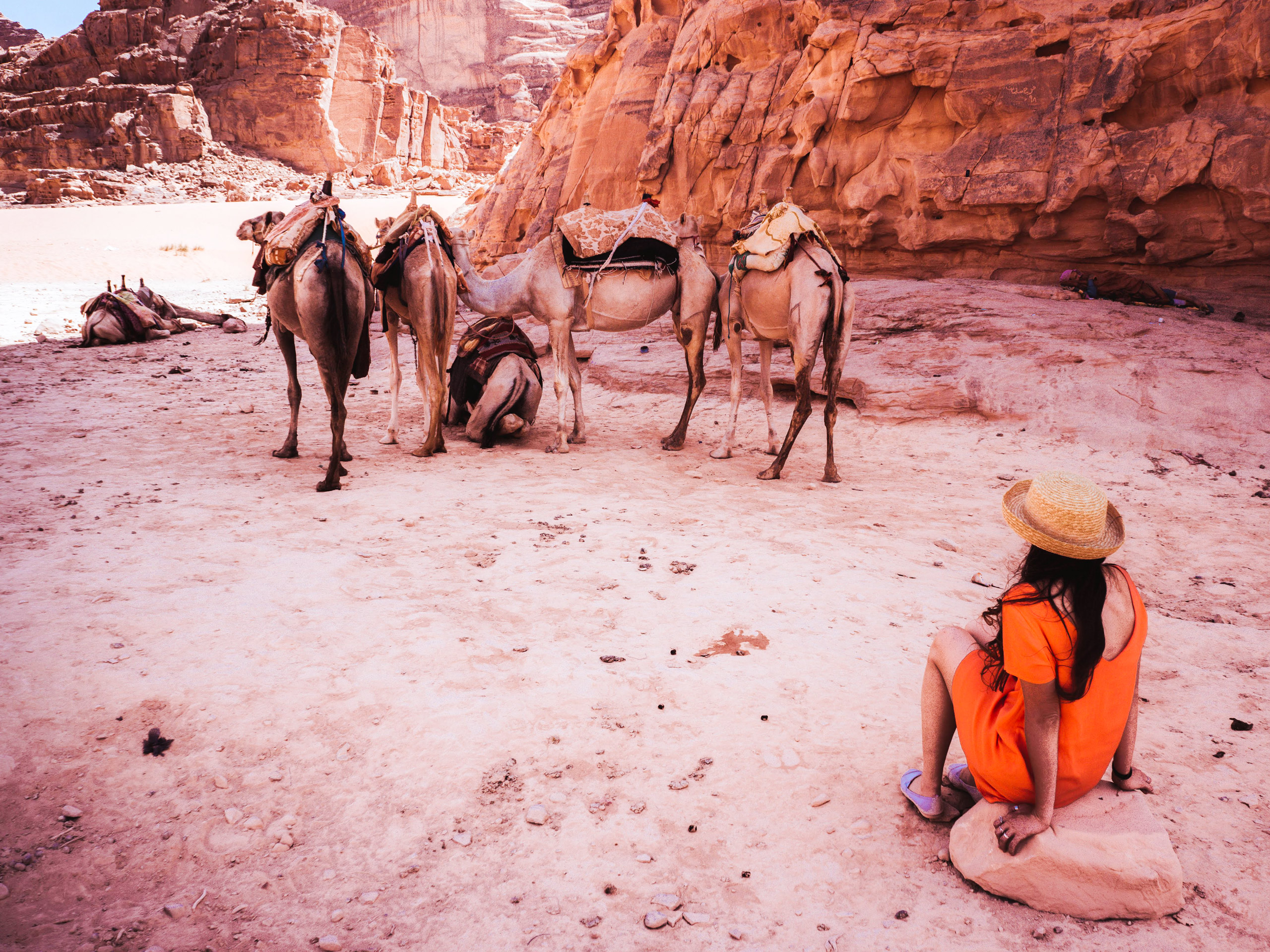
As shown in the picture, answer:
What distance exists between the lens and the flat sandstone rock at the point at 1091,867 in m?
1.97

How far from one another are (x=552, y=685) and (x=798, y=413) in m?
4.06

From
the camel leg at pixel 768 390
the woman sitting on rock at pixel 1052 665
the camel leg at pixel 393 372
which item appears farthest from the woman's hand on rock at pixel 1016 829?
the camel leg at pixel 393 372

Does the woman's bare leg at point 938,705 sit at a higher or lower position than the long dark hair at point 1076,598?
lower

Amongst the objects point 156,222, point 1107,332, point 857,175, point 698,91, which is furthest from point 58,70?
point 1107,332

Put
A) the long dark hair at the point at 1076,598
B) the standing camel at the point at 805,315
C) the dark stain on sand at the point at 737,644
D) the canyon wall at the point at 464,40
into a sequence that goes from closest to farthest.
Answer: the long dark hair at the point at 1076,598, the dark stain on sand at the point at 737,644, the standing camel at the point at 805,315, the canyon wall at the point at 464,40

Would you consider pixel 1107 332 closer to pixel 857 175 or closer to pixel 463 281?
pixel 857 175

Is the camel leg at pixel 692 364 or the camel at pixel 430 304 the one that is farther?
the camel leg at pixel 692 364

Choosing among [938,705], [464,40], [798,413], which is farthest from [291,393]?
[464,40]

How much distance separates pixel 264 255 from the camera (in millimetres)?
6098

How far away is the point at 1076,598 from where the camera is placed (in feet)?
6.39

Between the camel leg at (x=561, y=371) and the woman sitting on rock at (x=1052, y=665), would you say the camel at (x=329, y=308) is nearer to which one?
the camel leg at (x=561, y=371)

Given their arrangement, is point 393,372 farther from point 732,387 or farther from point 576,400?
point 732,387

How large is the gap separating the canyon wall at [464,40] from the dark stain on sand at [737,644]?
89.6 m

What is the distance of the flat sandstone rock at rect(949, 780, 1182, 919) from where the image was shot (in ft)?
6.48
